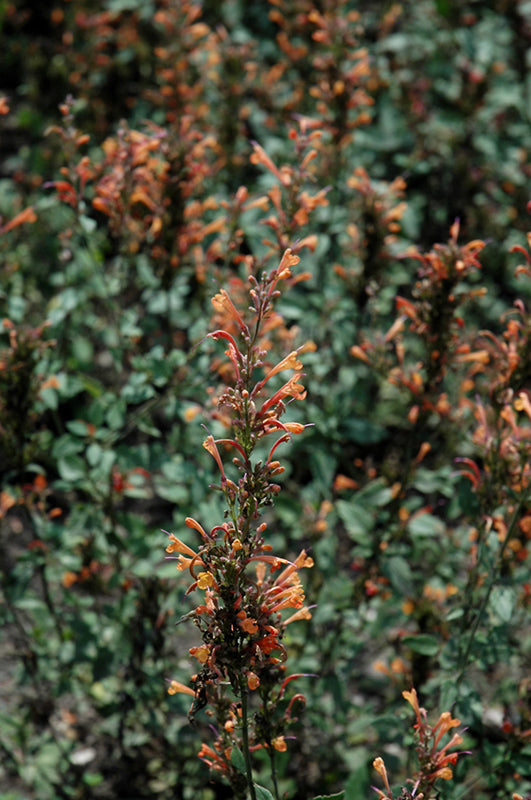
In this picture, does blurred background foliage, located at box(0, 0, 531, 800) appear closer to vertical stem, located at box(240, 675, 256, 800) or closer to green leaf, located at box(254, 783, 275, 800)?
green leaf, located at box(254, 783, 275, 800)

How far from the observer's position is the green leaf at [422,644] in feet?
8.66

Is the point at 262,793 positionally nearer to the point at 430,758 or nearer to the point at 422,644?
the point at 430,758

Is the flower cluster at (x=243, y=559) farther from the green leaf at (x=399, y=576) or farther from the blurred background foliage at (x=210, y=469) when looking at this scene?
the green leaf at (x=399, y=576)

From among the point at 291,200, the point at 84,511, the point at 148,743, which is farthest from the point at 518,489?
the point at 148,743

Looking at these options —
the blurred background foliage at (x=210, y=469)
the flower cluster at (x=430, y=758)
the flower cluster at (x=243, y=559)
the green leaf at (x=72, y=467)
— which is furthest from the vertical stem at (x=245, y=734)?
the green leaf at (x=72, y=467)

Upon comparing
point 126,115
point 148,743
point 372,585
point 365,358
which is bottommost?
point 148,743

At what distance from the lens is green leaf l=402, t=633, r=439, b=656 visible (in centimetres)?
264

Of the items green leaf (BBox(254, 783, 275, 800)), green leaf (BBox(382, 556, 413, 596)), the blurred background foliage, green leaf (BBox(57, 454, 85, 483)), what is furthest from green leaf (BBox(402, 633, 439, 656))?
green leaf (BBox(57, 454, 85, 483))

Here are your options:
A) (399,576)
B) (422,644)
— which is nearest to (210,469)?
(399,576)

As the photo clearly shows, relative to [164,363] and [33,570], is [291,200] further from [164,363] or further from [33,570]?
[33,570]

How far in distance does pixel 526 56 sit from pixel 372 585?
17.7 ft

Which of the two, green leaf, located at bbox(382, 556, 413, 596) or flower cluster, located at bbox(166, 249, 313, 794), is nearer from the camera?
flower cluster, located at bbox(166, 249, 313, 794)

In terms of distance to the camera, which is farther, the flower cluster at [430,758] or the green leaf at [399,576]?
the green leaf at [399,576]

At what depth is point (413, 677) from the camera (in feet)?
10.2
